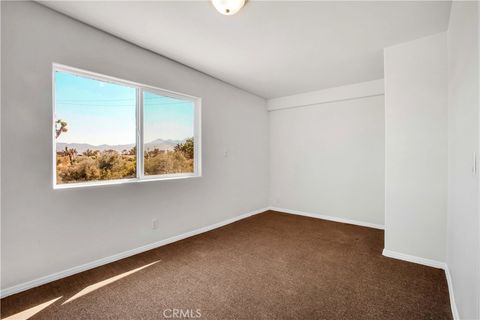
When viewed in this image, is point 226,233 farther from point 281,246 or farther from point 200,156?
point 200,156

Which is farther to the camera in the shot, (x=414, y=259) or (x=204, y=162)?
(x=204, y=162)

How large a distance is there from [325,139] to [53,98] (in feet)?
13.7

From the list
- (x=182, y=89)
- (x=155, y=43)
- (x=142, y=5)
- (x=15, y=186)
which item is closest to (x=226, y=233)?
(x=182, y=89)

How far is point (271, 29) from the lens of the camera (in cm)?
236

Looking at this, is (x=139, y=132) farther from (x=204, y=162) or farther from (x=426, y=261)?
(x=426, y=261)

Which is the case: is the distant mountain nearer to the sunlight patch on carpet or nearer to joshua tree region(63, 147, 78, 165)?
joshua tree region(63, 147, 78, 165)

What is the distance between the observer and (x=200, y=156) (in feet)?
11.8

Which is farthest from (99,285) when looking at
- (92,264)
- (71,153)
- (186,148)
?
(186,148)

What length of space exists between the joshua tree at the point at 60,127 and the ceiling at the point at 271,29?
1.05 m

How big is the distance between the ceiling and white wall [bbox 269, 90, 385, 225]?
1.00 metres

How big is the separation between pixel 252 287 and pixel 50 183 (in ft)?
7.01

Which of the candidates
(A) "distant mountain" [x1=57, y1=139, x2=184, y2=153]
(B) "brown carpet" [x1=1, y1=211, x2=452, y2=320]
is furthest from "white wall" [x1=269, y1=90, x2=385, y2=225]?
(A) "distant mountain" [x1=57, y1=139, x2=184, y2=153]

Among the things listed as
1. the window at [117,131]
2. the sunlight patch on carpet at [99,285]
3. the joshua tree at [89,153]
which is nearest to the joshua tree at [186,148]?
the window at [117,131]

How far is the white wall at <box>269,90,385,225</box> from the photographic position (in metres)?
3.92
